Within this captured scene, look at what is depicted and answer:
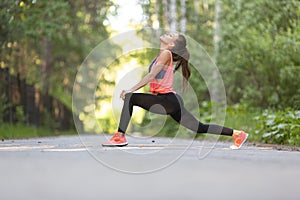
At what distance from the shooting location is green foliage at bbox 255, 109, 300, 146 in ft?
34.9

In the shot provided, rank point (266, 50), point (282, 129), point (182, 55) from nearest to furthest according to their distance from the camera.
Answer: point (182, 55)
point (282, 129)
point (266, 50)

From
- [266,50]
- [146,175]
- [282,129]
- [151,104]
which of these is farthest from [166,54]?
[266,50]

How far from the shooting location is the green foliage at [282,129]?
10.6 metres

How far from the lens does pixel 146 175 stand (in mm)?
5723

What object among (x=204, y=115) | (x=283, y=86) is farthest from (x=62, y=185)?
(x=204, y=115)

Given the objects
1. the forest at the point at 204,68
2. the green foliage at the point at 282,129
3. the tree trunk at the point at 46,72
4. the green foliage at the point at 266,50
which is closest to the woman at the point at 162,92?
the forest at the point at 204,68

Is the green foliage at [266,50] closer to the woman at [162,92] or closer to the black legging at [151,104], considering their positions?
the woman at [162,92]

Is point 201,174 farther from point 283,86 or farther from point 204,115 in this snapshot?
point 204,115

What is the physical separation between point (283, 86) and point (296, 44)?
2.43m

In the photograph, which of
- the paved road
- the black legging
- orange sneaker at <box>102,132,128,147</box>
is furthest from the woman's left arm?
the paved road

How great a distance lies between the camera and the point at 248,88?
1614 centimetres

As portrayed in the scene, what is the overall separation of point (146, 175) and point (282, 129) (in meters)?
6.05

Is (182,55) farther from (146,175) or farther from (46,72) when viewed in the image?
(46,72)

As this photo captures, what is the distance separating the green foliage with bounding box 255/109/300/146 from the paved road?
2.69 metres
